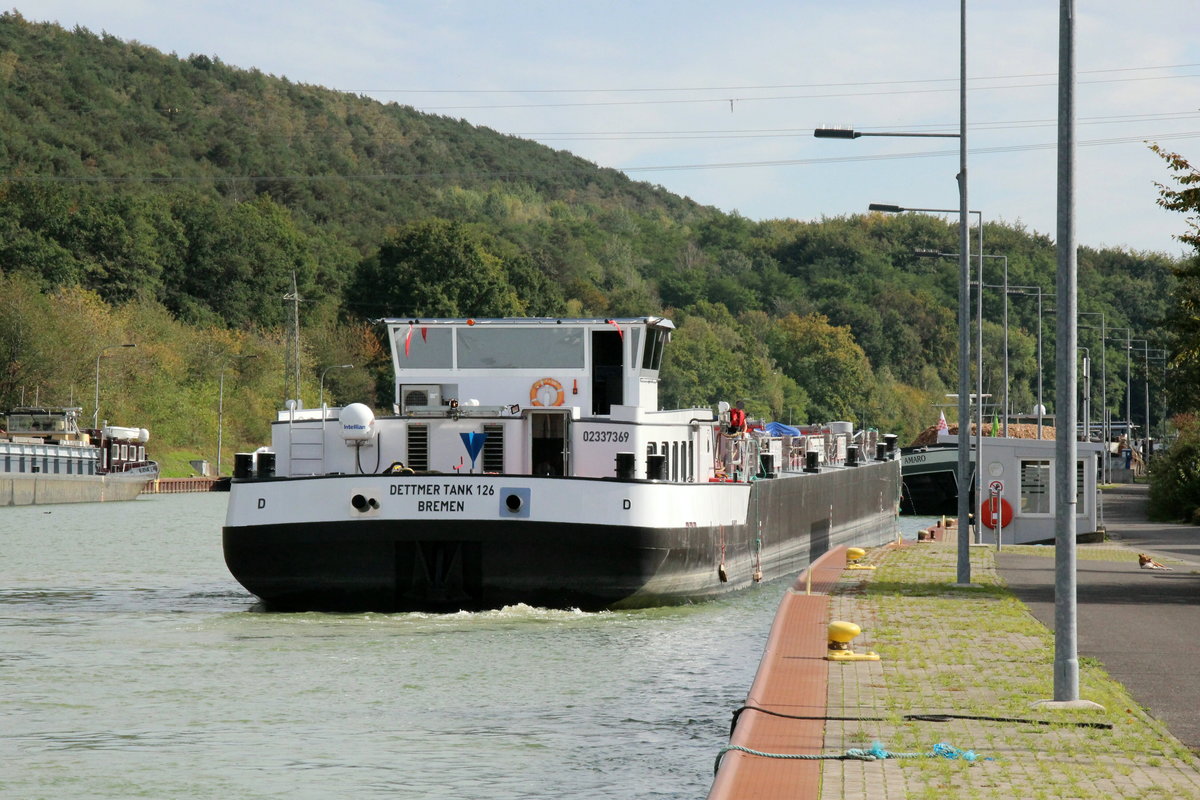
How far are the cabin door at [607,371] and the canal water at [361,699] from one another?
12.4 feet

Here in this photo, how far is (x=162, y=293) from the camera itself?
368ft

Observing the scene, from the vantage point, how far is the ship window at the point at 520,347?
25109 millimetres

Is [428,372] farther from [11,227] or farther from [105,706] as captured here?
[11,227]

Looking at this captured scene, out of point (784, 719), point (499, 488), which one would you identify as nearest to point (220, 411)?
point (499, 488)

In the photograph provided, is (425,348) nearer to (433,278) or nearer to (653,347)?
(653,347)

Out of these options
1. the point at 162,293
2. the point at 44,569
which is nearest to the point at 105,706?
the point at 44,569

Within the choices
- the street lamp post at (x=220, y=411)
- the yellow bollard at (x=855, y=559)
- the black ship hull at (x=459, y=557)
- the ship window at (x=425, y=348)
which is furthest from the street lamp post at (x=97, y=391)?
the black ship hull at (x=459, y=557)

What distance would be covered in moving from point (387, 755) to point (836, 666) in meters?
4.10

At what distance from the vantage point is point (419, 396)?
24.9 meters

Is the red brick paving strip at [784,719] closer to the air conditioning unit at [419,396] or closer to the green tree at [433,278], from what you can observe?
the air conditioning unit at [419,396]

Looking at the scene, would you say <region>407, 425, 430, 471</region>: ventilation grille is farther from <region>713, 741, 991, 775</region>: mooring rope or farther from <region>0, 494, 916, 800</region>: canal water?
<region>713, 741, 991, 775</region>: mooring rope

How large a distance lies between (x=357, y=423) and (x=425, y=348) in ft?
8.79

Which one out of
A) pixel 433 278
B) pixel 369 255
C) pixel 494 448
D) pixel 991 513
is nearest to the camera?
pixel 494 448

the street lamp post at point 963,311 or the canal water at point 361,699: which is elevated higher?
the street lamp post at point 963,311
